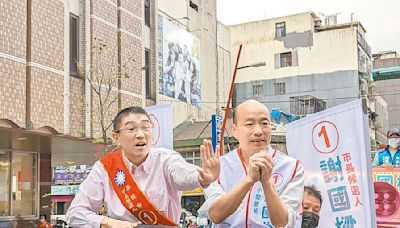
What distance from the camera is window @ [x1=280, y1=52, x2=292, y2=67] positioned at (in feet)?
132

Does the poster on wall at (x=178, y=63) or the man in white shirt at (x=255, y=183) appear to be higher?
the poster on wall at (x=178, y=63)

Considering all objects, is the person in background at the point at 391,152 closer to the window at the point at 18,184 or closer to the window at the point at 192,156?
the window at the point at 18,184

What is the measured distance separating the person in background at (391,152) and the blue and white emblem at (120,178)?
14.9 feet

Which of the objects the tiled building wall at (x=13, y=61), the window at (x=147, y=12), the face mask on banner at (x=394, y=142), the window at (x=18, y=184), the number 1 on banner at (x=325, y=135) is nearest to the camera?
the number 1 on banner at (x=325, y=135)

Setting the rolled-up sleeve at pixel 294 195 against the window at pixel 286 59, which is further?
the window at pixel 286 59

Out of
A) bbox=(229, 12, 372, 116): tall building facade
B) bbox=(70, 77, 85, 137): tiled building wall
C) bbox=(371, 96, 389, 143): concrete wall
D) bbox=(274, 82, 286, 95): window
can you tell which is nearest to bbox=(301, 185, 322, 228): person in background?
bbox=(70, 77, 85, 137): tiled building wall

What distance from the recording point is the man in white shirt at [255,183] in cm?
291

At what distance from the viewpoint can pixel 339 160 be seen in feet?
15.8

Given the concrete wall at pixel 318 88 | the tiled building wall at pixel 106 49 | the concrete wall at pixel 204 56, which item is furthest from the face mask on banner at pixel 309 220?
the concrete wall at pixel 318 88

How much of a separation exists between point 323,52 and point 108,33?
2326 centimetres

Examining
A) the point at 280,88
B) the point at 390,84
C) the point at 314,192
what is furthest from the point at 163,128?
the point at 390,84

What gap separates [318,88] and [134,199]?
37.0 meters

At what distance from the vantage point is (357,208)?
4.62m

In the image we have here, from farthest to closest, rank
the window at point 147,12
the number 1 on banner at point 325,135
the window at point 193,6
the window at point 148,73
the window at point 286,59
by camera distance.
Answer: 1. the window at point 286,59
2. the window at point 193,6
3. the window at point 147,12
4. the window at point 148,73
5. the number 1 on banner at point 325,135
